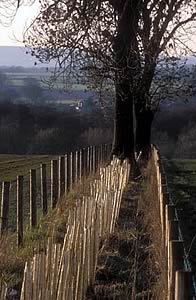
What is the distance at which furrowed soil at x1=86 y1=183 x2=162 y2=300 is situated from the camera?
9492mm

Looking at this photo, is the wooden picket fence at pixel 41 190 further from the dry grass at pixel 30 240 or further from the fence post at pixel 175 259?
the fence post at pixel 175 259

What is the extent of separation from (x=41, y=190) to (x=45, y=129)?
6169 centimetres

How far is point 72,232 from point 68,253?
1.36 meters

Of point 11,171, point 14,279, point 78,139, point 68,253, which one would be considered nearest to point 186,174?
point 11,171

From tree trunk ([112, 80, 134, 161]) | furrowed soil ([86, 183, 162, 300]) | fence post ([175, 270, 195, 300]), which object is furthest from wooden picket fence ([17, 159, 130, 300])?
tree trunk ([112, 80, 134, 161])

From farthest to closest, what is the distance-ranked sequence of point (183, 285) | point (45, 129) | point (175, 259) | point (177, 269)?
1. point (45, 129)
2. point (175, 259)
3. point (177, 269)
4. point (183, 285)

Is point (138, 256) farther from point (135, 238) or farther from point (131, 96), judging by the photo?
point (131, 96)

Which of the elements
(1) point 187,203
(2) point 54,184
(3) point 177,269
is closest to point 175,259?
(3) point 177,269

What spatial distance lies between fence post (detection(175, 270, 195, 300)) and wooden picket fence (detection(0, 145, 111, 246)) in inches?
303

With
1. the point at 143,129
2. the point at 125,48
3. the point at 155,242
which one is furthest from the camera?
the point at 143,129

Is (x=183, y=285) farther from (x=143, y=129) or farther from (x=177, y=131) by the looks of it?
(x=177, y=131)

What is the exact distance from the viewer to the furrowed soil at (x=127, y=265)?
9492 mm

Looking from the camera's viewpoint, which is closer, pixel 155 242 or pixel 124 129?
pixel 155 242

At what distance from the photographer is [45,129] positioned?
80.8 metres
